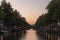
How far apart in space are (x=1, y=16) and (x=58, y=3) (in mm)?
35506

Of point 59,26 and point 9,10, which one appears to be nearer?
point 59,26

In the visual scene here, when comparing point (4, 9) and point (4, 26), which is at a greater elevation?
point (4, 9)

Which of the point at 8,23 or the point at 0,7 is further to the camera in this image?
the point at 8,23

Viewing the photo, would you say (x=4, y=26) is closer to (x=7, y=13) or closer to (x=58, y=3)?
(x=7, y=13)

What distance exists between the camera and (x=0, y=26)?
284 feet

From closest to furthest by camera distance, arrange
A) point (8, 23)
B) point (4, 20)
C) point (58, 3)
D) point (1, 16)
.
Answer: point (58, 3), point (1, 16), point (4, 20), point (8, 23)

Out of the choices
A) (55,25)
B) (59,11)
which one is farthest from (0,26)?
(59,11)

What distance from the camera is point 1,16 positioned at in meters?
83.3

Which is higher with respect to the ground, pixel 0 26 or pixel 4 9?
pixel 4 9

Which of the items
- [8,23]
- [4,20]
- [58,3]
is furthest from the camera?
[8,23]

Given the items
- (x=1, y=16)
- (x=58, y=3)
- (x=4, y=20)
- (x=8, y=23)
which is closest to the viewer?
(x=58, y=3)

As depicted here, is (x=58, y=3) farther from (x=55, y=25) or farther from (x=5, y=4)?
(x=5, y=4)

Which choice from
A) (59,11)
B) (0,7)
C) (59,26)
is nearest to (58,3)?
(59,11)

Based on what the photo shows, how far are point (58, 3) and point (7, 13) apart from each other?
151ft
